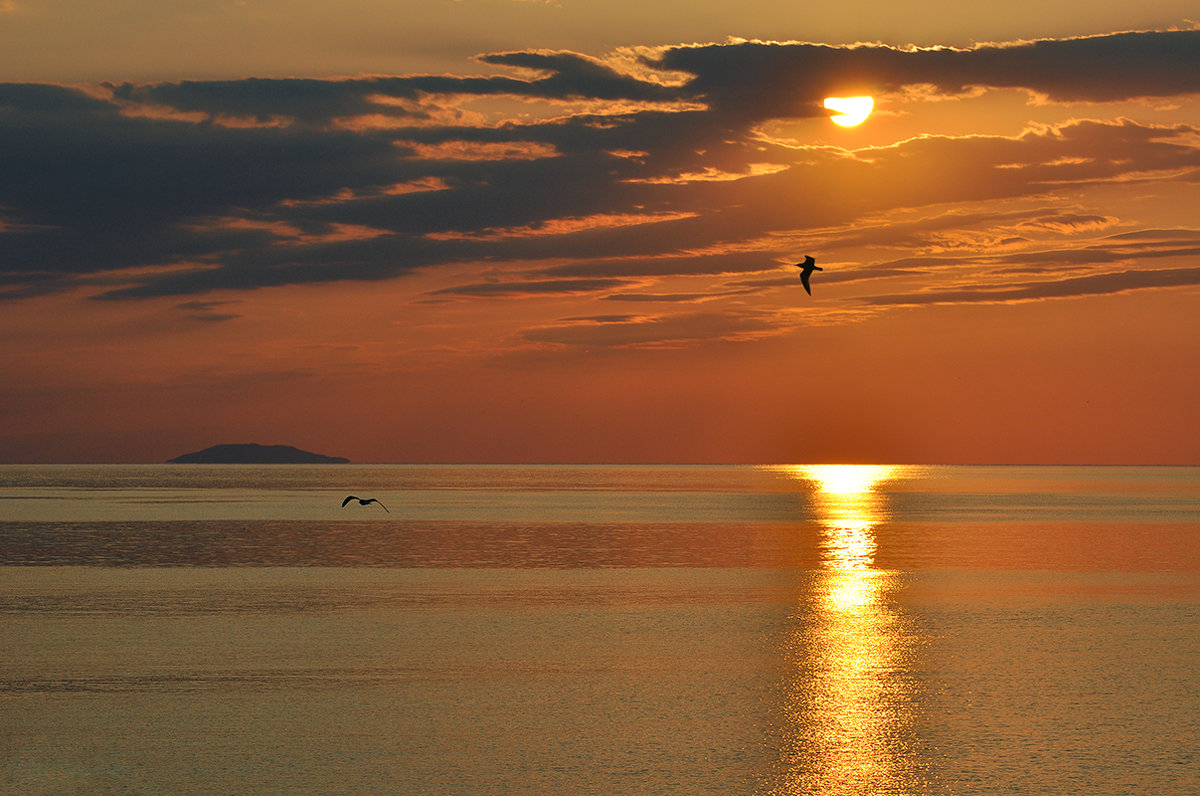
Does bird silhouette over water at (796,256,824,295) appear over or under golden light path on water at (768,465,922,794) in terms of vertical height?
over

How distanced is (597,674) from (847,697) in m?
4.76

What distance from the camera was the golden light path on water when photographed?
16.0 meters

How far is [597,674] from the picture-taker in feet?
75.7

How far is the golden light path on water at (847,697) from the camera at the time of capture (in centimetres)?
1599

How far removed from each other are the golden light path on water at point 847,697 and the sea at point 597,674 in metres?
0.06

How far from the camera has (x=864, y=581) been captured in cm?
4062

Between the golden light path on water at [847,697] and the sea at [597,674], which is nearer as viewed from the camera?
the golden light path on water at [847,697]

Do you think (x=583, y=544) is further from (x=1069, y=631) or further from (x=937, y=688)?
(x=937, y=688)

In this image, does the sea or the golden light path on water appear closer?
the golden light path on water

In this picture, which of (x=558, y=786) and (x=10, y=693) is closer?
(x=558, y=786)

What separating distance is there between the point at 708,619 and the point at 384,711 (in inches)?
485

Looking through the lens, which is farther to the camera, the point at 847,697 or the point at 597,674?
the point at 597,674

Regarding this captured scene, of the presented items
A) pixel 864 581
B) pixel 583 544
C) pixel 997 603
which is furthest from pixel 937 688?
pixel 583 544

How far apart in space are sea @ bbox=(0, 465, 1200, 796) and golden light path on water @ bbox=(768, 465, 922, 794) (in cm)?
6
